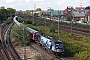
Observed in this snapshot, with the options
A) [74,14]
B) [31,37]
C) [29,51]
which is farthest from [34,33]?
[74,14]

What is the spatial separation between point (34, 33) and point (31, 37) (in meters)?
3.45

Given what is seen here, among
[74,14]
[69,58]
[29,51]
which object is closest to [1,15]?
[74,14]

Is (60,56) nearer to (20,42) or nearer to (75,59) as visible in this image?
(75,59)

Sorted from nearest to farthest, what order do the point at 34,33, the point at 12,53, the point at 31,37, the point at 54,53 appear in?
the point at 54,53, the point at 12,53, the point at 34,33, the point at 31,37

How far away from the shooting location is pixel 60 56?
3450 centimetres

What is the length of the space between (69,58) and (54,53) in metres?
3.19

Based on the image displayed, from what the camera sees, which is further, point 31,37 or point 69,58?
point 31,37

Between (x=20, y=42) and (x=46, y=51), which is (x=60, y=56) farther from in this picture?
(x=20, y=42)

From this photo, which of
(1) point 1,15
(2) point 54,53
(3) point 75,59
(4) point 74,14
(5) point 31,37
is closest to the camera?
(3) point 75,59

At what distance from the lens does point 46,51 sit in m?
39.0

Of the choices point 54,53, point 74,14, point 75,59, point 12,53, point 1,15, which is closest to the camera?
point 75,59

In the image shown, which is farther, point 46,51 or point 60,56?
point 46,51

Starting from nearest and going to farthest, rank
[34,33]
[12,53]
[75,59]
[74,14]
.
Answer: [75,59], [12,53], [34,33], [74,14]

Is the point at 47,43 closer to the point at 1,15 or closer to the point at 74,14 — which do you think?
the point at 74,14
